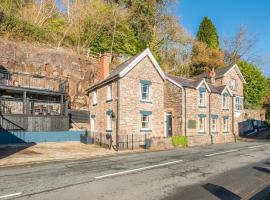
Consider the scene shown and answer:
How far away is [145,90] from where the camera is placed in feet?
94.5

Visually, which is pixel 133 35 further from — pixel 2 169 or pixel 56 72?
pixel 2 169

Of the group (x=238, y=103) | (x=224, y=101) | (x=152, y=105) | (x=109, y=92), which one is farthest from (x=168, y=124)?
(x=238, y=103)

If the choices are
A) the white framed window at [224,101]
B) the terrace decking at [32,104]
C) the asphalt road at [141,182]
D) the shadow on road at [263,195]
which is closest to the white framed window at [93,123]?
the terrace decking at [32,104]

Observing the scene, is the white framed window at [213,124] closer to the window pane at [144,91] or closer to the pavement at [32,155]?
the window pane at [144,91]

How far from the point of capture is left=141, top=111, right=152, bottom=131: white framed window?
91.8 feet

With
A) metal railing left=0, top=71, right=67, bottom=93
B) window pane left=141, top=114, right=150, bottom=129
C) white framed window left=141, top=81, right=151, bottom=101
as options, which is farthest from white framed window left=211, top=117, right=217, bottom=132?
metal railing left=0, top=71, right=67, bottom=93

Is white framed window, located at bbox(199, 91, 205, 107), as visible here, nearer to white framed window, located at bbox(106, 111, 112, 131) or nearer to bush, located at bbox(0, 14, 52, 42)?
white framed window, located at bbox(106, 111, 112, 131)

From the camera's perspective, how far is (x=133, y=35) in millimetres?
47031

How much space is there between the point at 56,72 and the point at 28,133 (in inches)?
483

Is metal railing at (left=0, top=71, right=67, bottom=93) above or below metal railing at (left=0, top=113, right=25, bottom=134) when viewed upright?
above

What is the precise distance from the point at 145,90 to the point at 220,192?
780 inches

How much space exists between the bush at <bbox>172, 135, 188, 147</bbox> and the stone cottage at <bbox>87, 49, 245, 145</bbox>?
0.96 meters

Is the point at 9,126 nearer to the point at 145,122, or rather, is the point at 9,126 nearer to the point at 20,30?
the point at 145,122

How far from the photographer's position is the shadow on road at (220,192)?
8.91 m
